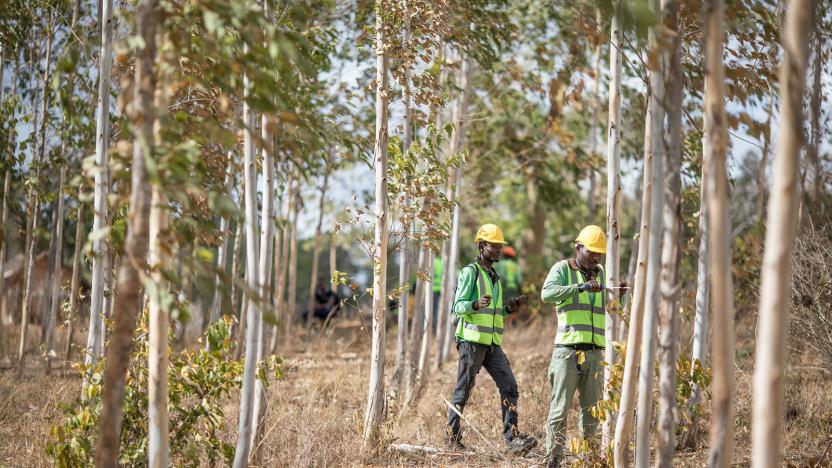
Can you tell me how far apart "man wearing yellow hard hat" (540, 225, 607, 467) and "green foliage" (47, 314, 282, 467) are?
7.13 feet

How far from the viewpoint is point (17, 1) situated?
287 inches

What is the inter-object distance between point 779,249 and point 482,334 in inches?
155

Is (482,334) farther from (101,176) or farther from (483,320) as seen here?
(101,176)

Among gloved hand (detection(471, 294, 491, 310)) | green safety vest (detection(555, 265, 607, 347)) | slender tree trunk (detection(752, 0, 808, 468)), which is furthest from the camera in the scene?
gloved hand (detection(471, 294, 491, 310))

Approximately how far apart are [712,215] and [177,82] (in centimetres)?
234

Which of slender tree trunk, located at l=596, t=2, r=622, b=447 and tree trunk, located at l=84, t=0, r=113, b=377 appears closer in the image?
slender tree trunk, located at l=596, t=2, r=622, b=447

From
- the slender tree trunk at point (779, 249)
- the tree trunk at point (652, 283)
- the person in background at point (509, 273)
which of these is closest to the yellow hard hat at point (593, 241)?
the tree trunk at point (652, 283)

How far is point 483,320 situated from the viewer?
21.7 feet

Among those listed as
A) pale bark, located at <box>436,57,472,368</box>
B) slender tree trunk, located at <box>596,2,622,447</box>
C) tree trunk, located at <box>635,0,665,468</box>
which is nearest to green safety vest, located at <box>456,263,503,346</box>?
slender tree trunk, located at <box>596,2,622,447</box>

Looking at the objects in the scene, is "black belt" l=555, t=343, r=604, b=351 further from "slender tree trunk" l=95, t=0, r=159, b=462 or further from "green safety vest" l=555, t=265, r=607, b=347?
"slender tree trunk" l=95, t=0, r=159, b=462

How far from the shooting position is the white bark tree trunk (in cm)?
280

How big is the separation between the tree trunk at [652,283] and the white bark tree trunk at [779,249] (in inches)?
34.7

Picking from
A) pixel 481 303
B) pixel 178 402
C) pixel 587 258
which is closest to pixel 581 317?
pixel 587 258

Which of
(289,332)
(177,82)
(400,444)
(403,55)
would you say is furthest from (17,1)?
(289,332)
